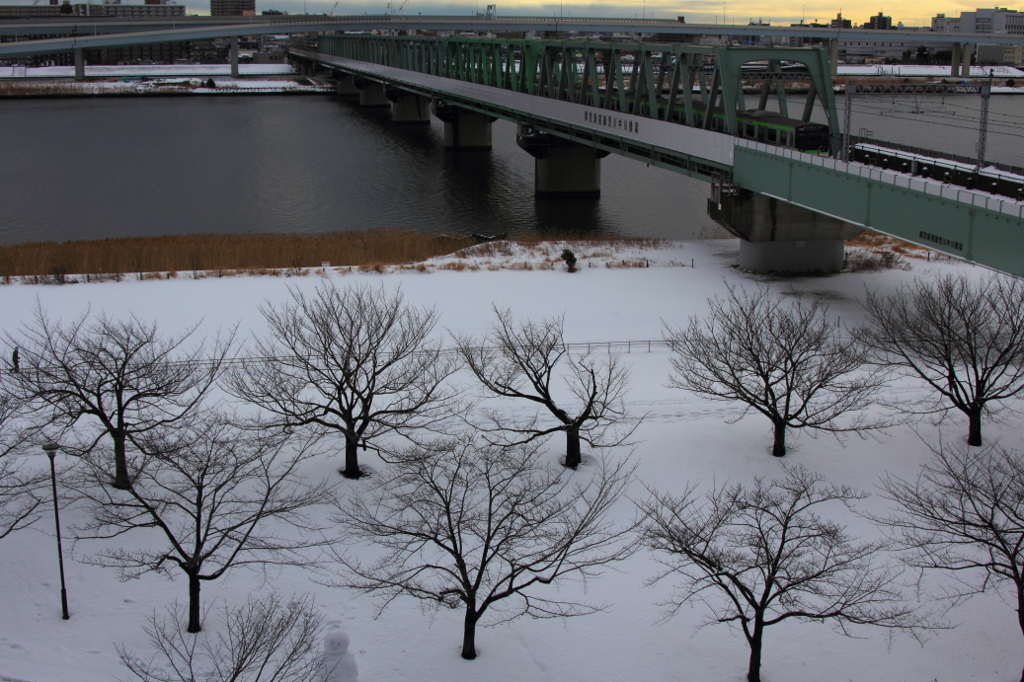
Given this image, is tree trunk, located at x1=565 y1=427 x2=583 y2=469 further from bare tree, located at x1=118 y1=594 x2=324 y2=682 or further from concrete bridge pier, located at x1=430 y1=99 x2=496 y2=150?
concrete bridge pier, located at x1=430 y1=99 x2=496 y2=150

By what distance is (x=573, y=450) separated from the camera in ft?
68.7

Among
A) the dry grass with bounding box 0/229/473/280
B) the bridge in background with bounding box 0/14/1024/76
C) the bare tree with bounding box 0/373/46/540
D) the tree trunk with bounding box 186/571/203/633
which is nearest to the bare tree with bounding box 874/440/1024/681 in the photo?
the tree trunk with bounding box 186/571/203/633

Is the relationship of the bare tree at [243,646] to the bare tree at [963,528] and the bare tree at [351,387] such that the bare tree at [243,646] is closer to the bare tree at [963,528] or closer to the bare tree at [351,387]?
the bare tree at [351,387]

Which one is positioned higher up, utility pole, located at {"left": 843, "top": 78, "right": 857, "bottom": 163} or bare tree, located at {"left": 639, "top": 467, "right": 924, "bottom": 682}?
utility pole, located at {"left": 843, "top": 78, "right": 857, "bottom": 163}

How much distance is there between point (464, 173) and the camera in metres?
72.8

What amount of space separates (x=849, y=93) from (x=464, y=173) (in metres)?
44.5

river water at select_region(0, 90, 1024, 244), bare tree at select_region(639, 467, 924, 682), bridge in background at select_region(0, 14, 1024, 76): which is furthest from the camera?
bridge in background at select_region(0, 14, 1024, 76)

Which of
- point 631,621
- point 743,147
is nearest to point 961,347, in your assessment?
point 631,621

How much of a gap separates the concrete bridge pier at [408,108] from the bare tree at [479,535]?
91.7 m

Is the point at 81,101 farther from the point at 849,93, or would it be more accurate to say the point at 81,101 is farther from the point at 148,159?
the point at 849,93

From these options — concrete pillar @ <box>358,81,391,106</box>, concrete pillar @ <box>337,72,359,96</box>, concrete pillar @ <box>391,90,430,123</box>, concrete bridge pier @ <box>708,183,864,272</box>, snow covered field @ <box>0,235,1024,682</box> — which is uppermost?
concrete pillar @ <box>337,72,359,96</box>

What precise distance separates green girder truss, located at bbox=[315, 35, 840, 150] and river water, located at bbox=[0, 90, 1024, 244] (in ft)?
19.5

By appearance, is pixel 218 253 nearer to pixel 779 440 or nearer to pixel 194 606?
pixel 779 440

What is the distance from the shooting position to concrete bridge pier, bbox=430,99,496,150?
85.4 meters
